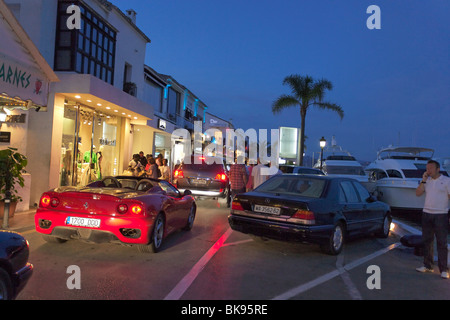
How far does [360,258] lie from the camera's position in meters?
6.38

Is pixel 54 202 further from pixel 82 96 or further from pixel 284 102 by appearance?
pixel 284 102

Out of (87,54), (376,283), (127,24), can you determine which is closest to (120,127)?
(87,54)

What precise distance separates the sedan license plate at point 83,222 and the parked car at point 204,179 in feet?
23.7

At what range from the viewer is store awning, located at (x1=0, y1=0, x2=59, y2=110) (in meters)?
6.90

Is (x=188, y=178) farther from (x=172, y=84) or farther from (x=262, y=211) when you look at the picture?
(x=172, y=84)

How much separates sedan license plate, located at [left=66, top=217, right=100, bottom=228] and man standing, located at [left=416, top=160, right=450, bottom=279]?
5119 mm

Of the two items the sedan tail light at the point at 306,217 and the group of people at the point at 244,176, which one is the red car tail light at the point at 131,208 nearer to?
the sedan tail light at the point at 306,217

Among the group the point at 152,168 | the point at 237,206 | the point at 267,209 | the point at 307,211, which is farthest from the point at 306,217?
the point at 152,168

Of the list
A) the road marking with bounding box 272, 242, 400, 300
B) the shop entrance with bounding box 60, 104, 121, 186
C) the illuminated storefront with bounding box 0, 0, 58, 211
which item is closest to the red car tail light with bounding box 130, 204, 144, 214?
the road marking with bounding box 272, 242, 400, 300

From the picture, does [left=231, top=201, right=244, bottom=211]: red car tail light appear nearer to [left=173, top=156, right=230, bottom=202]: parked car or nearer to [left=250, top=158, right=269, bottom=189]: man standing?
[left=250, top=158, right=269, bottom=189]: man standing

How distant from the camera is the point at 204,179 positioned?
12.7 meters

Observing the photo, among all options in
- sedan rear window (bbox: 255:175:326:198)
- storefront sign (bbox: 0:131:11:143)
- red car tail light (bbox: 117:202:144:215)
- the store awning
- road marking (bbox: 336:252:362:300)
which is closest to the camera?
road marking (bbox: 336:252:362:300)

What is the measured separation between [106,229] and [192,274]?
1549 millimetres
